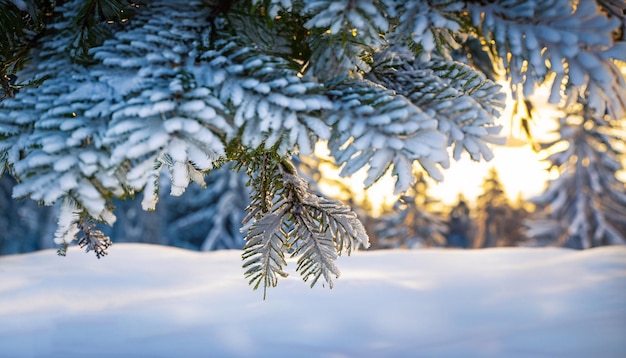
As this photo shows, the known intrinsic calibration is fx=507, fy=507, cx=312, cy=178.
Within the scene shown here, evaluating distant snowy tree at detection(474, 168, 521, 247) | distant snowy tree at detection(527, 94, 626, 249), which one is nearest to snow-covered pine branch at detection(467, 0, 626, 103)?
distant snowy tree at detection(527, 94, 626, 249)

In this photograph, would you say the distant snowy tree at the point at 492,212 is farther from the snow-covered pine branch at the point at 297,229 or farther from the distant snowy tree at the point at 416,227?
the snow-covered pine branch at the point at 297,229

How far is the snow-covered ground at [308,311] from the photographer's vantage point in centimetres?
245

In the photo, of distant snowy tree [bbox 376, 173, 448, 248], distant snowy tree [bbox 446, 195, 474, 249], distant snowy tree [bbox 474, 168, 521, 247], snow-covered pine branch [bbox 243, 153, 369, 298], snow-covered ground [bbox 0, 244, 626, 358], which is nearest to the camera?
snow-covered pine branch [bbox 243, 153, 369, 298]

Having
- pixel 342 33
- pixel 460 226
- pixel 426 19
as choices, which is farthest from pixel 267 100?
pixel 460 226

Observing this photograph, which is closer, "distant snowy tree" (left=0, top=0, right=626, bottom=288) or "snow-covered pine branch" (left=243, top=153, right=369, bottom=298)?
"distant snowy tree" (left=0, top=0, right=626, bottom=288)

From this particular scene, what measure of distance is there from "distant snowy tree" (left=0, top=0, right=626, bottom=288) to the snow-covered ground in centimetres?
121

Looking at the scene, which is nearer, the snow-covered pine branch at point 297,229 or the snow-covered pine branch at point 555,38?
the snow-covered pine branch at point 555,38

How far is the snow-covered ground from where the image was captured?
2.45 metres

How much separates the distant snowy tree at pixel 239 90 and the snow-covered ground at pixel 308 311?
1208 millimetres

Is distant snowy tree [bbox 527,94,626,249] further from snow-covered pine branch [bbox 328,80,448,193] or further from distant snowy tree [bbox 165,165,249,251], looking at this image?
snow-covered pine branch [bbox 328,80,448,193]

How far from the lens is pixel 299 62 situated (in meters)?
1.73

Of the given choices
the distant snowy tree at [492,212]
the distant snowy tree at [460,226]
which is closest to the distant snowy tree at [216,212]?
the distant snowy tree at [492,212]

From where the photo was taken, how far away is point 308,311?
2840mm

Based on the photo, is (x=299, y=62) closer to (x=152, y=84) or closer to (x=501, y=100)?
(x=152, y=84)
